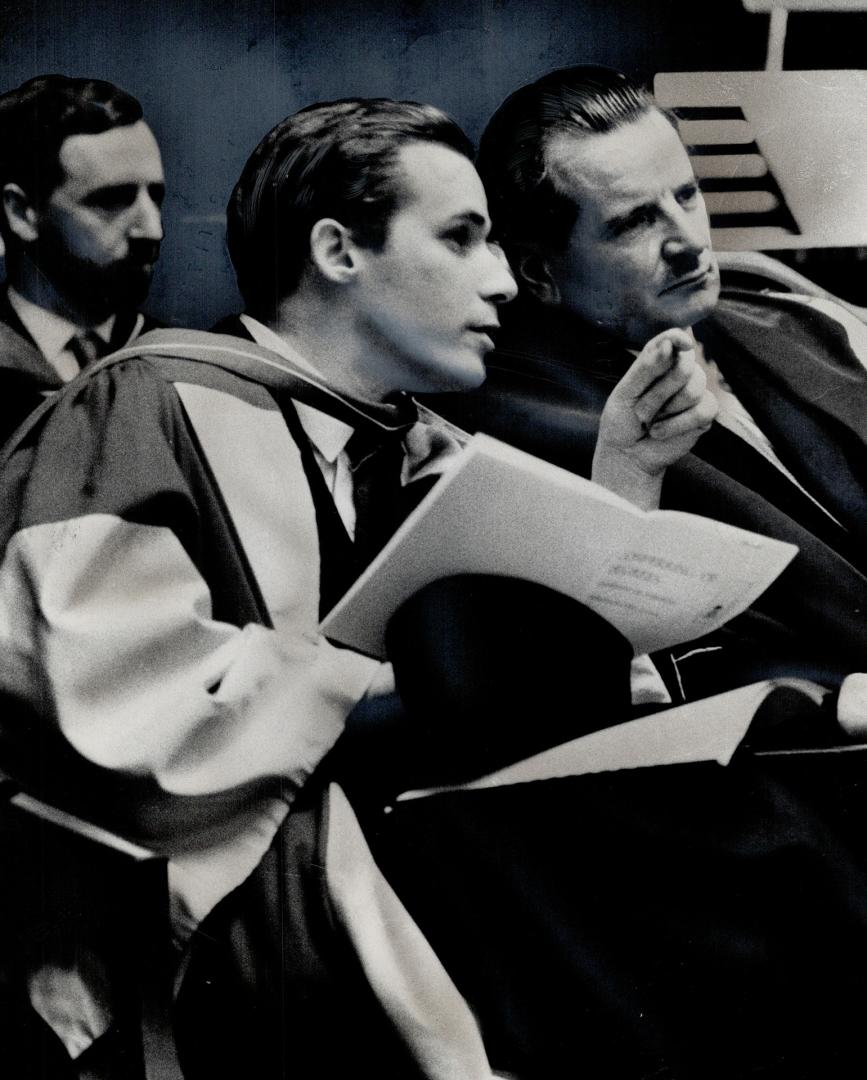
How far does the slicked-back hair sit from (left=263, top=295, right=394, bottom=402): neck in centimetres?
33

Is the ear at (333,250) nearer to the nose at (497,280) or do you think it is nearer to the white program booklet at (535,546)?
the nose at (497,280)

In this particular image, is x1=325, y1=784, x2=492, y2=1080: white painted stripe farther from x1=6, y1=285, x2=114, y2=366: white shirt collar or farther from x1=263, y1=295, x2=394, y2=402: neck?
x1=6, y1=285, x2=114, y2=366: white shirt collar

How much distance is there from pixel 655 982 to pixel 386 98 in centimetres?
120

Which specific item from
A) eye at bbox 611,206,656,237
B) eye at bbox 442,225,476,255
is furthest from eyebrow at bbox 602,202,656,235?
eye at bbox 442,225,476,255

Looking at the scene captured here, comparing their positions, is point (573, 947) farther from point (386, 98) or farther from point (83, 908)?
point (386, 98)

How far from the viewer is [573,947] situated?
5.79ft

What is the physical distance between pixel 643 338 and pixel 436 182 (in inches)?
14.4

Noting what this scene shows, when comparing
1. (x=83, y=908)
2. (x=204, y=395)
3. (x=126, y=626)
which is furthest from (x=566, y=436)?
(x=83, y=908)

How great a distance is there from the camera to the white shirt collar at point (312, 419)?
1775mm

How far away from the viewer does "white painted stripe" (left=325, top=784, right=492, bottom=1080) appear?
167cm

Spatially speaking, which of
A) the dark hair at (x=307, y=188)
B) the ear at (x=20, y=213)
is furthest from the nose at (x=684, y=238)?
the ear at (x=20, y=213)

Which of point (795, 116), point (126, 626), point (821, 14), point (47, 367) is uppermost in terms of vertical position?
point (821, 14)

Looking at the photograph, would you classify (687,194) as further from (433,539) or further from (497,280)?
(433,539)

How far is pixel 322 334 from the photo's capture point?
1.79 m
